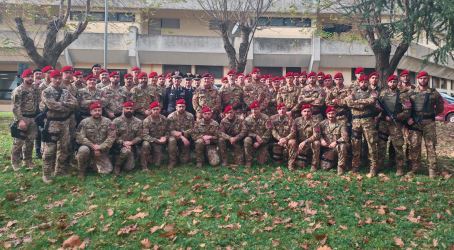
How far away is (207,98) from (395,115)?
14.6ft

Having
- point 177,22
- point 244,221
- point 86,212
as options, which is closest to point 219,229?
point 244,221

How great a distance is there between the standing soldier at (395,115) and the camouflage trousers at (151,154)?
4.92m

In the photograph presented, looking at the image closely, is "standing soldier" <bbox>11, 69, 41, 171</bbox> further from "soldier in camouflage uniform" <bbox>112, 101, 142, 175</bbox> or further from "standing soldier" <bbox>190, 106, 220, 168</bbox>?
"standing soldier" <bbox>190, 106, 220, 168</bbox>

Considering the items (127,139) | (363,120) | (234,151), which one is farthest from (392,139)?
(127,139)

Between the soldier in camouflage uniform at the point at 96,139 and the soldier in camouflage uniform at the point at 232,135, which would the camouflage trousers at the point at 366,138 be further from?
the soldier in camouflage uniform at the point at 96,139

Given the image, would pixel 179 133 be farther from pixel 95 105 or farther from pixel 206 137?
pixel 95 105

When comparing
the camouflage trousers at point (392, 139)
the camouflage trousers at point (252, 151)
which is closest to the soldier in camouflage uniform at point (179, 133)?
→ the camouflage trousers at point (252, 151)

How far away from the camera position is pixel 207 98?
1091 centimetres

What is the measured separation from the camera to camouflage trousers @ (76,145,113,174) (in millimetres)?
8969

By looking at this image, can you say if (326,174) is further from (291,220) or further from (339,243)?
(339,243)

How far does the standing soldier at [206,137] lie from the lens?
992 centimetres

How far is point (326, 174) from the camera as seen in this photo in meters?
9.20

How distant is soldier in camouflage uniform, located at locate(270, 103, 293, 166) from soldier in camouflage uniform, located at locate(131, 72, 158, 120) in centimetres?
307

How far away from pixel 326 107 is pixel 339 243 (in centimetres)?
492
